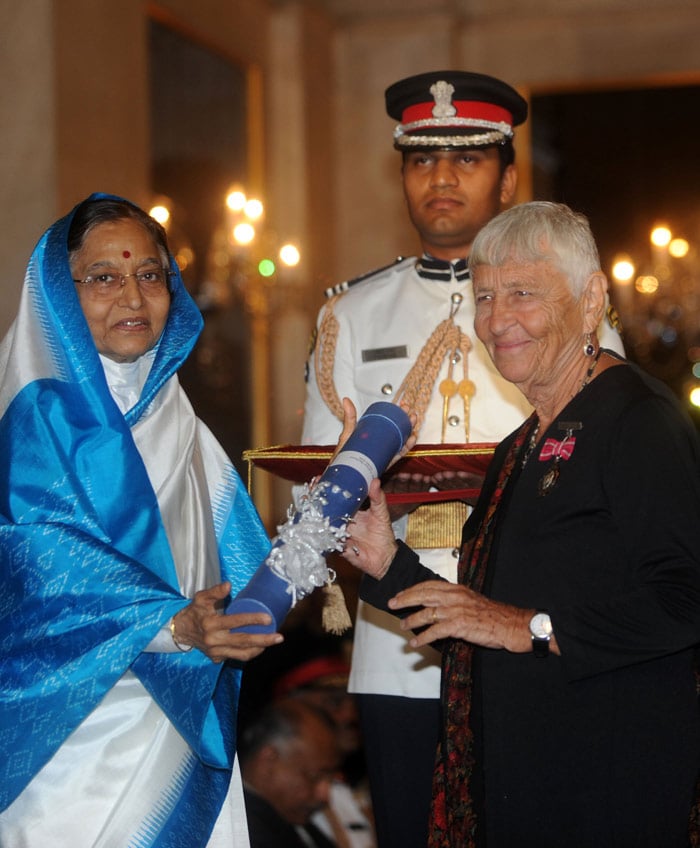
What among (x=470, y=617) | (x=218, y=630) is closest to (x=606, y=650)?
(x=470, y=617)

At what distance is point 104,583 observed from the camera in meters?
2.29

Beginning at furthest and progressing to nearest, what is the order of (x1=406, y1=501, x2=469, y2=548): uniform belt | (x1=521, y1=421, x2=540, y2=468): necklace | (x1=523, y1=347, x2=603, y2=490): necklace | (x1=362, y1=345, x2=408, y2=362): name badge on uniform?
(x1=362, y1=345, x2=408, y2=362): name badge on uniform < (x1=406, y1=501, x2=469, y2=548): uniform belt < (x1=521, y1=421, x2=540, y2=468): necklace < (x1=523, y1=347, x2=603, y2=490): necklace

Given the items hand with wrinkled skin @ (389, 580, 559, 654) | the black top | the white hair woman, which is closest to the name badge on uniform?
the white hair woman

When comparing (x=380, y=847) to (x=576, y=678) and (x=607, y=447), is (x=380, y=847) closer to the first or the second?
(x=576, y=678)

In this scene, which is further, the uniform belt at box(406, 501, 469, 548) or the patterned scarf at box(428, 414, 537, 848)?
the uniform belt at box(406, 501, 469, 548)

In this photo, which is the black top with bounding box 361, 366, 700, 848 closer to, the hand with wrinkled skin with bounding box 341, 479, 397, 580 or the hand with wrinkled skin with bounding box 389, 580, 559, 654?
the hand with wrinkled skin with bounding box 389, 580, 559, 654

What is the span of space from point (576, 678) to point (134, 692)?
2.65ft

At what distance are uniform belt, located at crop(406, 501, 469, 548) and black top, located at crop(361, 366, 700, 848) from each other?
2.41 feet

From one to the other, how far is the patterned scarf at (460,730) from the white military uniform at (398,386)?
617 mm

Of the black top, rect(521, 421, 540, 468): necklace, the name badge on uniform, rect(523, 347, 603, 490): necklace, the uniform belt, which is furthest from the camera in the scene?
the name badge on uniform

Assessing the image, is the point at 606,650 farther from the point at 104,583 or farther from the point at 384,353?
the point at 384,353

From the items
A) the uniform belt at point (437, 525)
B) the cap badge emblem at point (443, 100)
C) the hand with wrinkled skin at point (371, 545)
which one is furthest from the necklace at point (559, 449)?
the cap badge emblem at point (443, 100)

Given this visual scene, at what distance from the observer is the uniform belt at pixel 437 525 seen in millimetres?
2967

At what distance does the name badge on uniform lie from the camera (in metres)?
3.26
